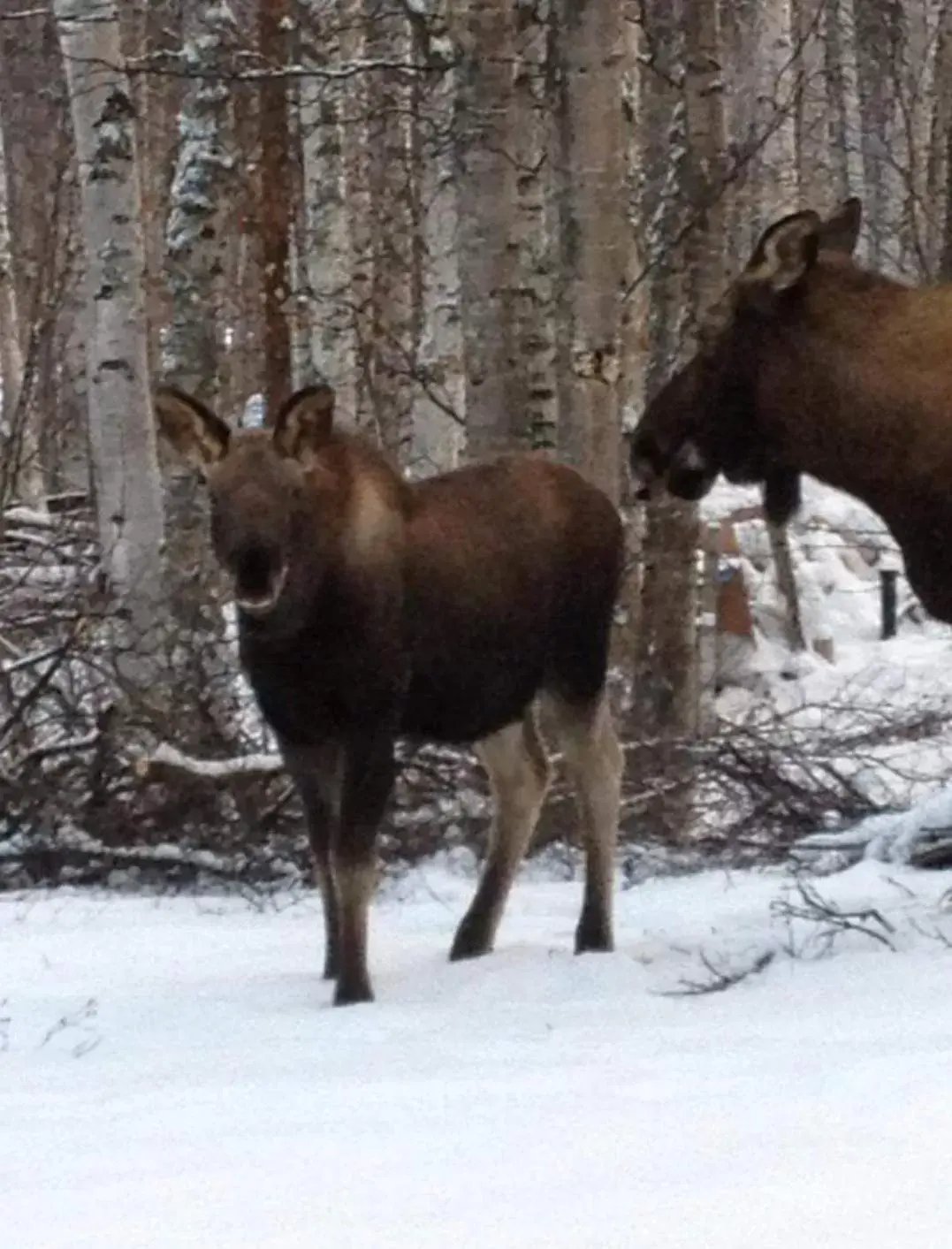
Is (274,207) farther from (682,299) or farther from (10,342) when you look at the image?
(10,342)

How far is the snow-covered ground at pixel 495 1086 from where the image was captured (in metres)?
3.78

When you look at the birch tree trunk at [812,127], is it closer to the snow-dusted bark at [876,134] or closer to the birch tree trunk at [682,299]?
the snow-dusted bark at [876,134]

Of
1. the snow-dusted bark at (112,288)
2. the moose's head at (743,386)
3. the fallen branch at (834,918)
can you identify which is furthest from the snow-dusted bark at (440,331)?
the fallen branch at (834,918)

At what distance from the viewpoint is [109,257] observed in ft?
37.0

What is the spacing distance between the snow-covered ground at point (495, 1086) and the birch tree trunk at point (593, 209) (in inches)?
108

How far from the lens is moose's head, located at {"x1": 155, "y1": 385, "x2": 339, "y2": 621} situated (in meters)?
6.23

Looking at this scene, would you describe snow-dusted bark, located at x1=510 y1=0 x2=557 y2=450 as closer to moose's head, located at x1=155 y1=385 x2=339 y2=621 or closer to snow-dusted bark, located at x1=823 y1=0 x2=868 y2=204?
moose's head, located at x1=155 y1=385 x2=339 y2=621

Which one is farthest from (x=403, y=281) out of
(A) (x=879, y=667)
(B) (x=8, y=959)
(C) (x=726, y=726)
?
(B) (x=8, y=959)

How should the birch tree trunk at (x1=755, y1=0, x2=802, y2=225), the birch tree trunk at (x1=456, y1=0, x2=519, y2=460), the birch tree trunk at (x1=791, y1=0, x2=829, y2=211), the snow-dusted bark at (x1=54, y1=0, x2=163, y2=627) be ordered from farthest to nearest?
the birch tree trunk at (x1=791, y1=0, x2=829, y2=211) → the birch tree trunk at (x1=755, y1=0, x2=802, y2=225) → the snow-dusted bark at (x1=54, y1=0, x2=163, y2=627) → the birch tree trunk at (x1=456, y1=0, x2=519, y2=460)

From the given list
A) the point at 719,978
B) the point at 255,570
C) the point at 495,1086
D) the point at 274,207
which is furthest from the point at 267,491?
the point at 274,207

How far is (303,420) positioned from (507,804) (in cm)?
155

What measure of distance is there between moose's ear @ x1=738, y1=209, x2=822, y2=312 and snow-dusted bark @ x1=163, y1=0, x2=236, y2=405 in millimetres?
6097

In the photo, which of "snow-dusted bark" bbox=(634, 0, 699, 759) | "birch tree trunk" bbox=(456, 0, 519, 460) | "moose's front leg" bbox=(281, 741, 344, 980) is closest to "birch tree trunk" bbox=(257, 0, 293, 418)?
"snow-dusted bark" bbox=(634, 0, 699, 759)

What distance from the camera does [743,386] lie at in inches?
261
